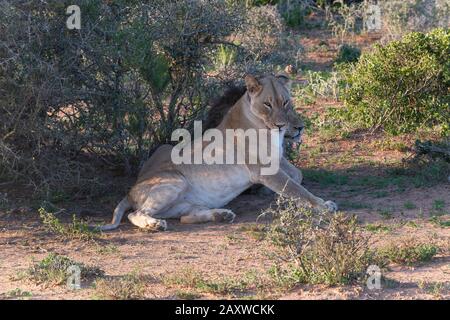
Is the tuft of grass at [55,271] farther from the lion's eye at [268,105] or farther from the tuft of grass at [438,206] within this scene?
the tuft of grass at [438,206]

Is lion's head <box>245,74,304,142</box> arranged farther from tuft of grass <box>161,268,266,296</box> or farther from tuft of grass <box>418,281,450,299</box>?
tuft of grass <box>418,281,450,299</box>

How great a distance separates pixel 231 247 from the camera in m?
8.00

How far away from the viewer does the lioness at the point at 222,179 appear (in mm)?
8945

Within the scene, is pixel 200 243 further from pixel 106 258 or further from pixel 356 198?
pixel 356 198

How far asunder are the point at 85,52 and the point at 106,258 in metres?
2.35

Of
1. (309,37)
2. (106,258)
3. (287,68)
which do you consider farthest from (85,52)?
(309,37)

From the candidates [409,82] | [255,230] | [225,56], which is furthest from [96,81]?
[409,82]

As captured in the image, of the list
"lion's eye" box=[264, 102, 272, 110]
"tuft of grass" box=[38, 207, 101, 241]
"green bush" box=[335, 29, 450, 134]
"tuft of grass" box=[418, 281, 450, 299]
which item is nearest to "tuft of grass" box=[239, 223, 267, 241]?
"lion's eye" box=[264, 102, 272, 110]

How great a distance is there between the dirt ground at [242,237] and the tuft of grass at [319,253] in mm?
118

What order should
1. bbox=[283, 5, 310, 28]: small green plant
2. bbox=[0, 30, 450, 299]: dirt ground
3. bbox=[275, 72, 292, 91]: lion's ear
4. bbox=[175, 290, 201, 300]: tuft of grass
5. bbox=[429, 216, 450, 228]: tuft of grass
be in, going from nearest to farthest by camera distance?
bbox=[175, 290, 201, 300]: tuft of grass
bbox=[0, 30, 450, 299]: dirt ground
bbox=[429, 216, 450, 228]: tuft of grass
bbox=[275, 72, 292, 91]: lion's ear
bbox=[283, 5, 310, 28]: small green plant

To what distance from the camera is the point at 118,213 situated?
8.80 metres

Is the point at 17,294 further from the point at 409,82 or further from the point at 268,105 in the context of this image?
Answer: the point at 409,82

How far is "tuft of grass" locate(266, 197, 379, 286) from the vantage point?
6613mm

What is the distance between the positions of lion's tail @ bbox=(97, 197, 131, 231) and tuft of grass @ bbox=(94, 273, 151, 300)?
72.2 inches
